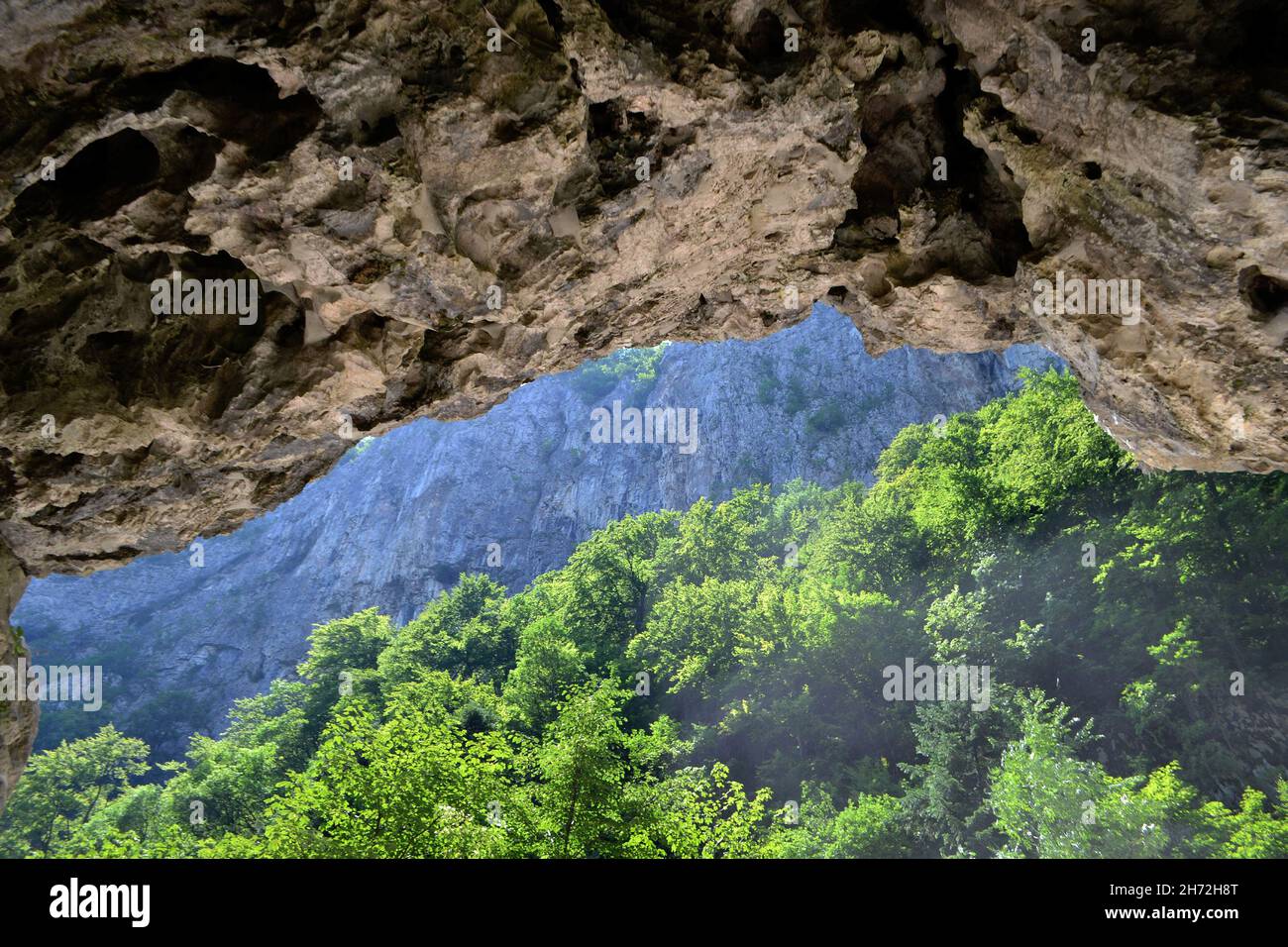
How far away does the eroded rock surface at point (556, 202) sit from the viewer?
4844 mm

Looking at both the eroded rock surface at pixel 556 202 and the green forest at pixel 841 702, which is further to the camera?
the green forest at pixel 841 702

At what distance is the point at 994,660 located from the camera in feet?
78.2

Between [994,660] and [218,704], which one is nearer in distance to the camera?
[994,660]

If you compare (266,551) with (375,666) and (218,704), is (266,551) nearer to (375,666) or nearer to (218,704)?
(218,704)

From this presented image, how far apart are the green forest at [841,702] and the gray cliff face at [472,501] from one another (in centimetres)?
1251

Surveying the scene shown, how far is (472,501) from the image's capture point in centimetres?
5669

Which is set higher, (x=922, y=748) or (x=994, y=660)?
(x=994, y=660)

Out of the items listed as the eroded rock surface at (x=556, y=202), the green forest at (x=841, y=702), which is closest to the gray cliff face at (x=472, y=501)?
the green forest at (x=841, y=702)

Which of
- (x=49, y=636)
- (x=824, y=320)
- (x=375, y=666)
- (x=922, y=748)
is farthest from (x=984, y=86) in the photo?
(x=49, y=636)

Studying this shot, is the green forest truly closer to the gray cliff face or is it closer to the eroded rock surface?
the eroded rock surface

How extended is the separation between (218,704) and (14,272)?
5524cm

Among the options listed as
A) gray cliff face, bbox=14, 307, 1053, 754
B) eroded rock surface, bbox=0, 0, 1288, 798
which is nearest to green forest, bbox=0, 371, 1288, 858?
eroded rock surface, bbox=0, 0, 1288, 798

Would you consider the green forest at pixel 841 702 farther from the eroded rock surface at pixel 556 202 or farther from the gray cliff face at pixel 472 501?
the gray cliff face at pixel 472 501

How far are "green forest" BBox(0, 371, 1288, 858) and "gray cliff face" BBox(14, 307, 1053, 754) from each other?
12506 millimetres
